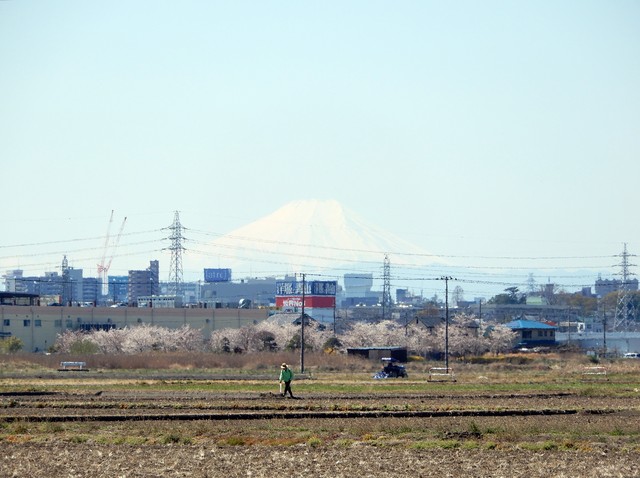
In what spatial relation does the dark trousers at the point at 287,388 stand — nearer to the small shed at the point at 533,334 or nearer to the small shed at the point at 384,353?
the small shed at the point at 384,353

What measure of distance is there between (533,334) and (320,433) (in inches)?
4707

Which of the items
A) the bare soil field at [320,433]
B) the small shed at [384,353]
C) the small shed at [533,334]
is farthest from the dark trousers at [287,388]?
the small shed at [533,334]

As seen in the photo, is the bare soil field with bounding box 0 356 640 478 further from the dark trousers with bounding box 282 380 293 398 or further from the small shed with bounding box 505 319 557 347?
the small shed with bounding box 505 319 557 347

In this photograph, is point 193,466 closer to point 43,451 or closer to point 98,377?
point 43,451

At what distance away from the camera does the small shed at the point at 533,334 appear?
484 ft

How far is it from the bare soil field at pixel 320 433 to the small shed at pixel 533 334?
93563mm

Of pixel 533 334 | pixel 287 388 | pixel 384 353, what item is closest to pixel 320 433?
pixel 287 388

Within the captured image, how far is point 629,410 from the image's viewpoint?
42219 mm

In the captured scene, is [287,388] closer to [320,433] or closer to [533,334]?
[320,433]

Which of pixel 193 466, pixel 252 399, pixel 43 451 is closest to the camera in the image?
pixel 193 466

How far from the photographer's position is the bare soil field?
2709cm

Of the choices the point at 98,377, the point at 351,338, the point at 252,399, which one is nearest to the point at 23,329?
the point at 351,338

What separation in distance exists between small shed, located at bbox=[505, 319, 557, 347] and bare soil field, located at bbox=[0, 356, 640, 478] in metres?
93.6

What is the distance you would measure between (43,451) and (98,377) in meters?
42.5
